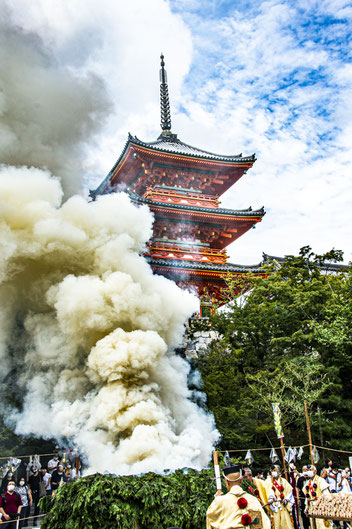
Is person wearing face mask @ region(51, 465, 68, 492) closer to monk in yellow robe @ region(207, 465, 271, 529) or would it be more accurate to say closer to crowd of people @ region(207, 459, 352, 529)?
crowd of people @ region(207, 459, 352, 529)

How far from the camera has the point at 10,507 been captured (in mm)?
7875

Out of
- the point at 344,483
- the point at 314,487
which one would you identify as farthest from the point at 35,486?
the point at 344,483

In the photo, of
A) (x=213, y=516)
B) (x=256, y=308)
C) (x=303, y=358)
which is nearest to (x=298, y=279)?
(x=256, y=308)

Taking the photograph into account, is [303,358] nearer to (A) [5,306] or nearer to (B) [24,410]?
(B) [24,410]

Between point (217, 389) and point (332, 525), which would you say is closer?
point (332, 525)

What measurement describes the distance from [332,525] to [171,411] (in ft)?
15.3

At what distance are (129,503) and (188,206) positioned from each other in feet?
46.3

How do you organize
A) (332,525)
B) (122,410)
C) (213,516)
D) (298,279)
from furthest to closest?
(298,279) < (122,410) < (332,525) < (213,516)

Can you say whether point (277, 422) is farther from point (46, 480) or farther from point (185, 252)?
point (185, 252)

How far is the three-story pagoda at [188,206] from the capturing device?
18.3m

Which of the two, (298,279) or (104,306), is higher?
(298,279)

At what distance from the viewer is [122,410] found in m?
10.5

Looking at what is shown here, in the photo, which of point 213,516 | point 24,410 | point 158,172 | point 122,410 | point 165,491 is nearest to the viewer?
point 213,516

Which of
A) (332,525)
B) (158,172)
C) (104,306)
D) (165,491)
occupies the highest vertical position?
(158,172)
